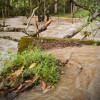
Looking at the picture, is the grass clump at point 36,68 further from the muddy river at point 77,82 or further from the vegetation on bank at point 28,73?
the muddy river at point 77,82

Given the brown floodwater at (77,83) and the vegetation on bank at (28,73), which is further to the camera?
the vegetation on bank at (28,73)

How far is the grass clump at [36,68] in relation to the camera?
9.45 ft

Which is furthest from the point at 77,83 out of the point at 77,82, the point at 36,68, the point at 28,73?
the point at 28,73

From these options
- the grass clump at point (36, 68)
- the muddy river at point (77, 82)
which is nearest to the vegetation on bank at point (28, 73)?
the grass clump at point (36, 68)

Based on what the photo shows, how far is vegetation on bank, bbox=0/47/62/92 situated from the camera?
279 centimetres

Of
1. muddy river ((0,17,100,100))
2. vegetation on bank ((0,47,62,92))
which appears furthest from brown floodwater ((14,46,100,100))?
vegetation on bank ((0,47,62,92))

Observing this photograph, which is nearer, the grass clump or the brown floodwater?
the brown floodwater

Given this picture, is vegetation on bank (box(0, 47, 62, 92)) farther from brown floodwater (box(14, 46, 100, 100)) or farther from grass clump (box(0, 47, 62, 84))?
brown floodwater (box(14, 46, 100, 100))

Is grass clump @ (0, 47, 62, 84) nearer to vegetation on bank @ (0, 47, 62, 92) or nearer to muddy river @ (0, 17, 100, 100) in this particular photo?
vegetation on bank @ (0, 47, 62, 92)

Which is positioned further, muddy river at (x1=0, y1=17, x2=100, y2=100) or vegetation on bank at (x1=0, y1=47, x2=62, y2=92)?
vegetation on bank at (x1=0, y1=47, x2=62, y2=92)

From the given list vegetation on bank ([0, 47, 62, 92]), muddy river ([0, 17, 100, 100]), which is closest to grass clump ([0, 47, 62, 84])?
vegetation on bank ([0, 47, 62, 92])

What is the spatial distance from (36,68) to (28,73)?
0.24 metres

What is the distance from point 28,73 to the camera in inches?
117

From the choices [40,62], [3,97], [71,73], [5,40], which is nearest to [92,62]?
[71,73]
